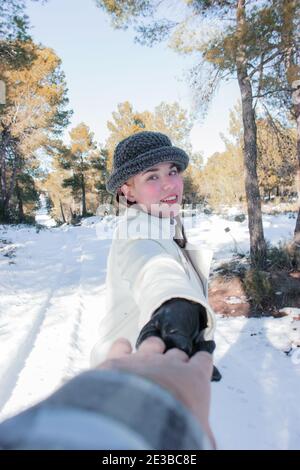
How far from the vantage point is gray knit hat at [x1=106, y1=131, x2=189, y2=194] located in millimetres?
1526

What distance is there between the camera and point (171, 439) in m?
0.42

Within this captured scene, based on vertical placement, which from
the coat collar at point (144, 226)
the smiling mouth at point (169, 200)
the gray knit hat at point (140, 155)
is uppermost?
the gray knit hat at point (140, 155)

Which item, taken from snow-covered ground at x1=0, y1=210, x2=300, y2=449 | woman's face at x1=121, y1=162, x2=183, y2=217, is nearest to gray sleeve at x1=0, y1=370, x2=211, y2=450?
woman's face at x1=121, y1=162, x2=183, y2=217

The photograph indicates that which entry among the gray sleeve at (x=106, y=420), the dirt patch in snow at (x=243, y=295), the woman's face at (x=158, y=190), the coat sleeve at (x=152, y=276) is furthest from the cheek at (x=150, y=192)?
the dirt patch in snow at (x=243, y=295)

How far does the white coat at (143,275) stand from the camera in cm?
94

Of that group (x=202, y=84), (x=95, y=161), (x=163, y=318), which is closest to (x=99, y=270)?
(x=202, y=84)

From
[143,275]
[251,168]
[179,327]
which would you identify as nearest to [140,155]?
[143,275]

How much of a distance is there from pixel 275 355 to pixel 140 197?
128 inches

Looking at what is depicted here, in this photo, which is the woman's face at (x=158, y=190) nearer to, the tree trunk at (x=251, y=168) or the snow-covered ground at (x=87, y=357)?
the snow-covered ground at (x=87, y=357)

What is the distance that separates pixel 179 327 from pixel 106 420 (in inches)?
18.8

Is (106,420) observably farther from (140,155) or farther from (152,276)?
(140,155)

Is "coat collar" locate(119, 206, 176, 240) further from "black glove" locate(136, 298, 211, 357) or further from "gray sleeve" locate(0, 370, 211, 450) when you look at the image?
"gray sleeve" locate(0, 370, 211, 450)

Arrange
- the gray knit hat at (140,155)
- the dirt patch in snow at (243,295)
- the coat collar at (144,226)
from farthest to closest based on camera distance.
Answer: the dirt patch in snow at (243,295) < the gray knit hat at (140,155) < the coat collar at (144,226)
